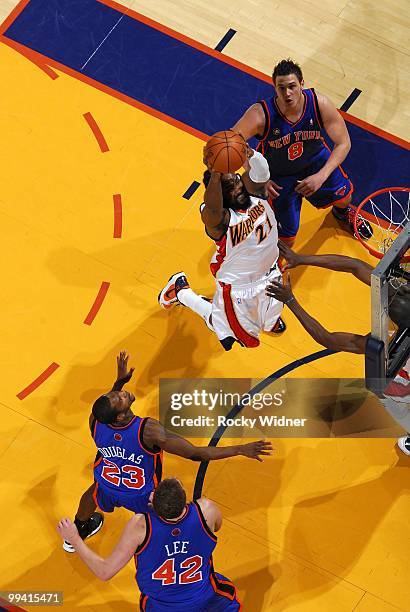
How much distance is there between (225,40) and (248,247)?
378cm

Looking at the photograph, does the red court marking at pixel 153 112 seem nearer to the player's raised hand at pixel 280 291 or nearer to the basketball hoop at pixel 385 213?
the basketball hoop at pixel 385 213

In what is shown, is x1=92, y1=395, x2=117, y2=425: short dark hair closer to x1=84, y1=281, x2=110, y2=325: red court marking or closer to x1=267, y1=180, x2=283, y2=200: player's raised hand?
x1=84, y1=281, x2=110, y2=325: red court marking

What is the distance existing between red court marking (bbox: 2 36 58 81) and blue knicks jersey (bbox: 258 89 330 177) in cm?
282

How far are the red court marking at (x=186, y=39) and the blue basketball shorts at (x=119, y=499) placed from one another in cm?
504

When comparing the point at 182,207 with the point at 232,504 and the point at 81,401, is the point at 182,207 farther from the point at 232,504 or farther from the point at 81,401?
the point at 232,504

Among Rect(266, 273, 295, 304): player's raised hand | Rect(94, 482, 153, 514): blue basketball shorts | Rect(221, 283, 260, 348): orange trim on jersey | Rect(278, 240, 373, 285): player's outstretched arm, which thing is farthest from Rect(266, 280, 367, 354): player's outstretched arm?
Rect(94, 482, 153, 514): blue basketball shorts

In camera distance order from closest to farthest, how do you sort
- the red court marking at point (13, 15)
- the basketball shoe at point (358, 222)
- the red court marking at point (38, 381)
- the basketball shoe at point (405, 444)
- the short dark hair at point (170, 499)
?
the short dark hair at point (170, 499) < the basketball shoe at point (405, 444) < the red court marking at point (38, 381) < the basketball shoe at point (358, 222) < the red court marking at point (13, 15)

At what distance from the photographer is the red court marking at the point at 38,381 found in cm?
870

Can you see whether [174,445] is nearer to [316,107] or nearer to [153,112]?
[316,107]

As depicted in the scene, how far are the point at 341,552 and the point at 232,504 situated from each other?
100cm

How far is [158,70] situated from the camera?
10.5 m

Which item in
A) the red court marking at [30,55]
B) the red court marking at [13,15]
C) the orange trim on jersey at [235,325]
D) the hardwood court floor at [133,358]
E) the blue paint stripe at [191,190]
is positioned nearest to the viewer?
the hardwood court floor at [133,358]

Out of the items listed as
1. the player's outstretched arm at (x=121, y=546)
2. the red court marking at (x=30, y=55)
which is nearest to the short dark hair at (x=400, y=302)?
the player's outstretched arm at (x=121, y=546)

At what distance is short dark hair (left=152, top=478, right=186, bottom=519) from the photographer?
Result: 6.61 metres
